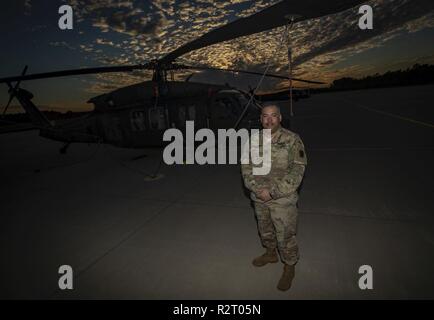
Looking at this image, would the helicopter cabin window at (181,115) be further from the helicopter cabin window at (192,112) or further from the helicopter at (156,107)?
the helicopter cabin window at (192,112)

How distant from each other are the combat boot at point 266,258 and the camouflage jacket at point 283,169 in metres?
0.78

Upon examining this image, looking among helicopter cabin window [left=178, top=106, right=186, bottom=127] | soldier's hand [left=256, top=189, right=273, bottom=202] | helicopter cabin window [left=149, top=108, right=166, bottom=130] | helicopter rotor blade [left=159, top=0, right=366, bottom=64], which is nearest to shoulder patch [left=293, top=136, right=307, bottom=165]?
soldier's hand [left=256, top=189, right=273, bottom=202]

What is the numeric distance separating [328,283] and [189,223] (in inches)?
90.2

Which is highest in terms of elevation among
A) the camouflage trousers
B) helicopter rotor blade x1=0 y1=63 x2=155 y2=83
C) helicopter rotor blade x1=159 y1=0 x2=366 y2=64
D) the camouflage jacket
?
helicopter rotor blade x1=0 y1=63 x2=155 y2=83

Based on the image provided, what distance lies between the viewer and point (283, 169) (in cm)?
280

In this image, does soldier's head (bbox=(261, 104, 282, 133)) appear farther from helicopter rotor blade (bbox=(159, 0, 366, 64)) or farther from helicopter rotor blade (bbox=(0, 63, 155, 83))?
helicopter rotor blade (bbox=(0, 63, 155, 83))

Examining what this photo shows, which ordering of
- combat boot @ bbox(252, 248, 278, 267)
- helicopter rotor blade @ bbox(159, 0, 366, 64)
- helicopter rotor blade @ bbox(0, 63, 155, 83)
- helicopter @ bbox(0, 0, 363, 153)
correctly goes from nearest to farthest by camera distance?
combat boot @ bbox(252, 248, 278, 267), helicopter rotor blade @ bbox(159, 0, 366, 64), helicopter rotor blade @ bbox(0, 63, 155, 83), helicopter @ bbox(0, 0, 363, 153)

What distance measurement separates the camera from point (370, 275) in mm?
2727

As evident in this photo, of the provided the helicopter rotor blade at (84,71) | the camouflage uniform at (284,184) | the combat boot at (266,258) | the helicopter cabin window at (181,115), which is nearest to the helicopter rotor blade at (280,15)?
the camouflage uniform at (284,184)

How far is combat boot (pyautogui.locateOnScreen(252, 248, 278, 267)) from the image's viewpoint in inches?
121

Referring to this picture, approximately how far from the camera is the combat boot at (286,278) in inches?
105

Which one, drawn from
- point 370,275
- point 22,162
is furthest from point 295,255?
point 22,162

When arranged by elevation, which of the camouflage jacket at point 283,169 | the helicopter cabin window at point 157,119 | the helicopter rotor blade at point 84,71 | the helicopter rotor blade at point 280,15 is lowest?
the camouflage jacket at point 283,169
